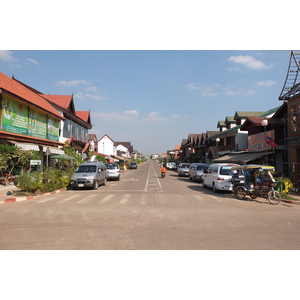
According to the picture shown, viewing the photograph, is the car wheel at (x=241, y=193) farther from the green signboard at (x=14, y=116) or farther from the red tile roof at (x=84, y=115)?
the red tile roof at (x=84, y=115)

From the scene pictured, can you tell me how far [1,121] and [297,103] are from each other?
20741 millimetres

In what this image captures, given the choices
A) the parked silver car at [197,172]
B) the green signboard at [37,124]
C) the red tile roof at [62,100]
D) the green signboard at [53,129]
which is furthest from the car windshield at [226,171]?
the red tile roof at [62,100]

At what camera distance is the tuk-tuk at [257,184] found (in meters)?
12.3

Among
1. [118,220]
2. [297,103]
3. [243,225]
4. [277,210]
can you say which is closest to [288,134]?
[297,103]

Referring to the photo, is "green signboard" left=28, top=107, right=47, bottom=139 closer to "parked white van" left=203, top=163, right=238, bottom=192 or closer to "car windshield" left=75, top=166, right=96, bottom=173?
"car windshield" left=75, top=166, right=96, bottom=173

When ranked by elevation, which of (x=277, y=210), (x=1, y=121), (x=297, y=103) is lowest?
(x=277, y=210)

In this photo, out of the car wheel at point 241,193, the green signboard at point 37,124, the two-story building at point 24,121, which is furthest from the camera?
the green signboard at point 37,124

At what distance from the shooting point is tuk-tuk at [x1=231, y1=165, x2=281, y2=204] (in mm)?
12258

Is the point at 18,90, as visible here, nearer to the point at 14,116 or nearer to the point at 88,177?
the point at 14,116

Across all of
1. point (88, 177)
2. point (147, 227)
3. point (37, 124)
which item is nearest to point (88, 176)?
point (88, 177)

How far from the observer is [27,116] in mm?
22109

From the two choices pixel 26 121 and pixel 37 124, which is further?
pixel 37 124

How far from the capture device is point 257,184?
13.1 meters
